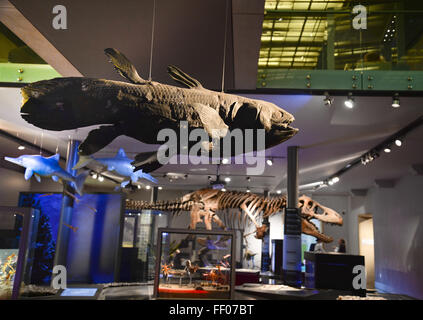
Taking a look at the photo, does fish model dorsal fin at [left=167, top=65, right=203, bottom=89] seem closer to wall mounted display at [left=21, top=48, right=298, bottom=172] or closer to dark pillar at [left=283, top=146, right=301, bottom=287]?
wall mounted display at [left=21, top=48, right=298, bottom=172]

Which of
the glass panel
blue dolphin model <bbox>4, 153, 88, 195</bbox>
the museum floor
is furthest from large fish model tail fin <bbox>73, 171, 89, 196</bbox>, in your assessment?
the glass panel

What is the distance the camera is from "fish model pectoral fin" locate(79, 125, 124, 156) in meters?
1.70

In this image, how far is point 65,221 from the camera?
7.37 meters

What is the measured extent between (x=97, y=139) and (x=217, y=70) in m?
2.19

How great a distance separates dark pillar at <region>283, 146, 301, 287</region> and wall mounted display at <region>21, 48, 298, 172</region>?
5.48 metres

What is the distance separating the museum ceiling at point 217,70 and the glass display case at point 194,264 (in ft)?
5.06

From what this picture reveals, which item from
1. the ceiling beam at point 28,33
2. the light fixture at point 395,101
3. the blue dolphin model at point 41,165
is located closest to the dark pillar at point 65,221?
the blue dolphin model at point 41,165

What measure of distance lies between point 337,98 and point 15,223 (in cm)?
452

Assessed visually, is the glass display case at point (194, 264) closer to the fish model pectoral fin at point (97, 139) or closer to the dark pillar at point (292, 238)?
the fish model pectoral fin at point (97, 139)

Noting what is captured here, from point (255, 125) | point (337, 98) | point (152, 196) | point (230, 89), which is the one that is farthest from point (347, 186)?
point (255, 125)

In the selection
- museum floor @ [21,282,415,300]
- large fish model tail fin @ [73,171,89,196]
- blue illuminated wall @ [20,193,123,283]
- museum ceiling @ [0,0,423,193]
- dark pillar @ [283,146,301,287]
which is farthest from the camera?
blue illuminated wall @ [20,193,123,283]

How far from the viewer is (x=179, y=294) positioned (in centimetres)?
327

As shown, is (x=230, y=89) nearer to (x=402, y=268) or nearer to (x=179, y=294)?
(x=179, y=294)

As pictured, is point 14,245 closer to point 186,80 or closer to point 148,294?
point 148,294
